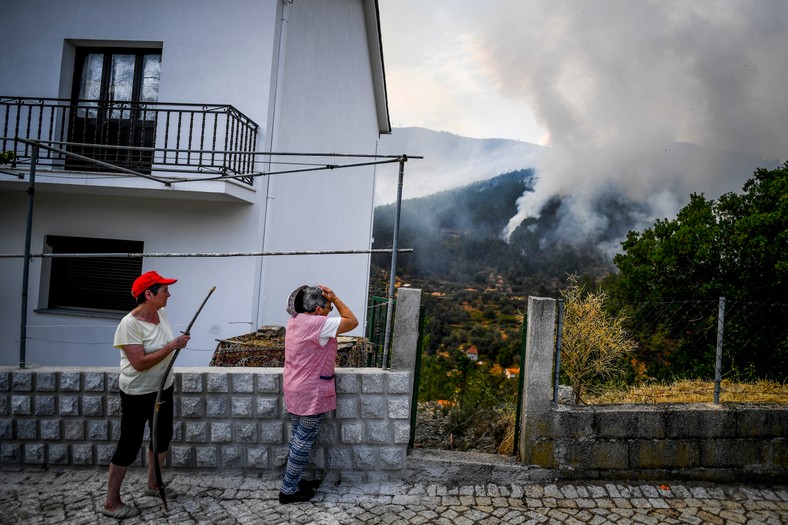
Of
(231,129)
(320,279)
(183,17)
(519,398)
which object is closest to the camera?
(519,398)

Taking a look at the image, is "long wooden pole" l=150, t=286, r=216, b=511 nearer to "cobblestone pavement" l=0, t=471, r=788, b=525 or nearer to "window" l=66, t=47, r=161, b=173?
"cobblestone pavement" l=0, t=471, r=788, b=525

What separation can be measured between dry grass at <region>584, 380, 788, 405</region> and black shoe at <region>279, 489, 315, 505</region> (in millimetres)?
2816

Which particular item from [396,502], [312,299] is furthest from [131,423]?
[396,502]

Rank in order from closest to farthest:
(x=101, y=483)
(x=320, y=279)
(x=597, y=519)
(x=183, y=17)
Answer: (x=597, y=519) < (x=101, y=483) < (x=183, y=17) < (x=320, y=279)

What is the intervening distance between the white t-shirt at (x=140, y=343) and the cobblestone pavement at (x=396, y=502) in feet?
3.13

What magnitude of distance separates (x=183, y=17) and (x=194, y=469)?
22.2ft

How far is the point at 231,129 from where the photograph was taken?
284 inches

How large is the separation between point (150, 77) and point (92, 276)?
342 centimetres

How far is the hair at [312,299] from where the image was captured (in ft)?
12.7

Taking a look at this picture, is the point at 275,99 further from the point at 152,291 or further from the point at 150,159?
the point at 152,291

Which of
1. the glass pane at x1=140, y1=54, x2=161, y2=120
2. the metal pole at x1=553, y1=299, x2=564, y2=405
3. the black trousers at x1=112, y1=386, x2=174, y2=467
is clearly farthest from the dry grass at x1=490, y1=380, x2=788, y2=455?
the glass pane at x1=140, y1=54, x2=161, y2=120

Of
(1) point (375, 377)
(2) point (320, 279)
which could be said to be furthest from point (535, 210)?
(1) point (375, 377)

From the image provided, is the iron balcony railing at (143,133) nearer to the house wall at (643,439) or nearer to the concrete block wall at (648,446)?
the house wall at (643,439)

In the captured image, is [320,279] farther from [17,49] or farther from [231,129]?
[17,49]
